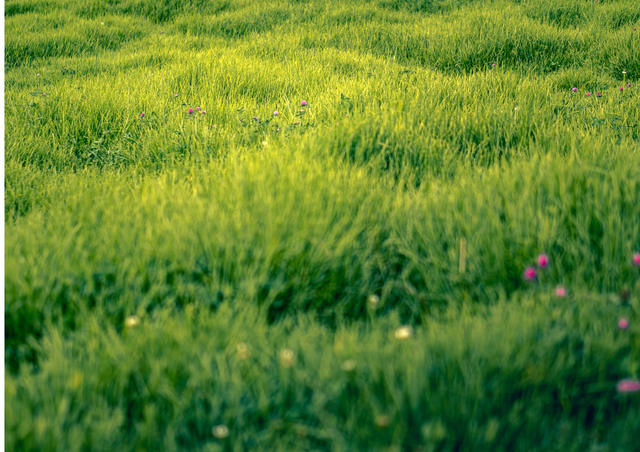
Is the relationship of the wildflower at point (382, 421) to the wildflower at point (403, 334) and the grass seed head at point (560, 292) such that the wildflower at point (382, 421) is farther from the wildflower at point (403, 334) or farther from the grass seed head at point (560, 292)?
the grass seed head at point (560, 292)

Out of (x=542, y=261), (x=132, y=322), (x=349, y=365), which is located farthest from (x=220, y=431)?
(x=542, y=261)

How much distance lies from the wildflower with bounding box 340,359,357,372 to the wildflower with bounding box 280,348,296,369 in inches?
5.9

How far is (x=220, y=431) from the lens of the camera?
3.88 feet

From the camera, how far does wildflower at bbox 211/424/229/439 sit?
1181 mm

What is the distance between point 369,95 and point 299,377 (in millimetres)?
2652

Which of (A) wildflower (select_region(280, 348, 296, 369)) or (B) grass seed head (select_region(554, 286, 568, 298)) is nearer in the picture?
(A) wildflower (select_region(280, 348, 296, 369))

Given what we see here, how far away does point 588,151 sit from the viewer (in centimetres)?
245

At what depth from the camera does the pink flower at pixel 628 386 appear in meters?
1.21

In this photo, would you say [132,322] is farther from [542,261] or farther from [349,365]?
[542,261]

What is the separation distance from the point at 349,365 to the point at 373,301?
438 mm

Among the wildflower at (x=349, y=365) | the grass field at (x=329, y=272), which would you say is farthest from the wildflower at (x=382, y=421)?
the wildflower at (x=349, y=365)

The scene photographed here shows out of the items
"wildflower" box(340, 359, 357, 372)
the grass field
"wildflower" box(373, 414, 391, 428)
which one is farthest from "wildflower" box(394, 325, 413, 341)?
"wildflower" box(373, 414, 391, 428)

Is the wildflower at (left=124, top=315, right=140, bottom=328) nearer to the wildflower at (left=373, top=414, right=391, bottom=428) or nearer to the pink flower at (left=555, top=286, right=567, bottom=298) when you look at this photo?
the wildflower at (left=373, top=414, right=391, bottom=428)

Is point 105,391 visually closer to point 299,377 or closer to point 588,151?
point 299,377
